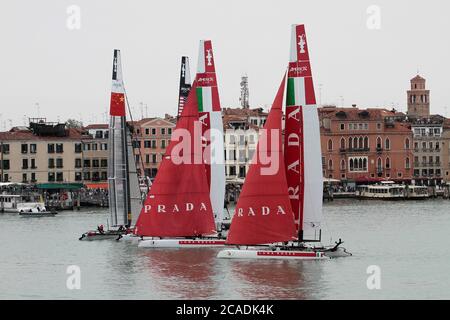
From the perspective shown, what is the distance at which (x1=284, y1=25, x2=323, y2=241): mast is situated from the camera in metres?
36.1

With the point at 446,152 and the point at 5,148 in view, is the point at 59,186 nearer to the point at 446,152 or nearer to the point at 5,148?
the point at 5,148

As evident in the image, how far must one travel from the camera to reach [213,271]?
3606 cm

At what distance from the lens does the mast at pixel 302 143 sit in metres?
36.1

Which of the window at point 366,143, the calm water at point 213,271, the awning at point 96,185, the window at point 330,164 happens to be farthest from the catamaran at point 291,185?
the window at point 330,164

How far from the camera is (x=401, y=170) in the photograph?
10556cm

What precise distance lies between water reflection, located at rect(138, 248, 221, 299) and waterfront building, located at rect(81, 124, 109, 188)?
52.8 metres

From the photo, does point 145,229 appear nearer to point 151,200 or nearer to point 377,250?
point 151,200

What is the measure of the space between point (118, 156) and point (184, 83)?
393 cm

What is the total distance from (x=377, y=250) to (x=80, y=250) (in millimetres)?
10672

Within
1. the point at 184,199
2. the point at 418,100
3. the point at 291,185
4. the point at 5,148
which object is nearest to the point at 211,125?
the point at 184,199
